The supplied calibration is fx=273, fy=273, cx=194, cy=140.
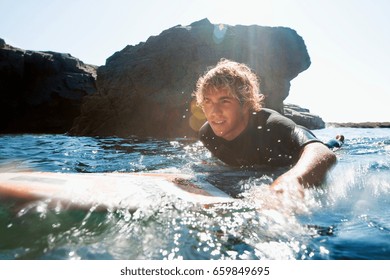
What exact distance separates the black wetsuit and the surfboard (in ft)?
4.00

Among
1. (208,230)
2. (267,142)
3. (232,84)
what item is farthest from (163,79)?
(208,230)

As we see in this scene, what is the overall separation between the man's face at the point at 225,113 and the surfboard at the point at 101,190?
3.91 feet

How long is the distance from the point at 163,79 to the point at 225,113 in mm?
16555

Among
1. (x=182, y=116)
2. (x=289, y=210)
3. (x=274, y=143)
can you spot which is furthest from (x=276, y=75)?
(x=289, y=210)

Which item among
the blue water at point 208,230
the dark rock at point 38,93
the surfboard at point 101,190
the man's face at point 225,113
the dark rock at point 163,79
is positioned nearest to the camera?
the blue water at point 208,230

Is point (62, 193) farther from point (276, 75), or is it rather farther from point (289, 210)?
point (276, 75)

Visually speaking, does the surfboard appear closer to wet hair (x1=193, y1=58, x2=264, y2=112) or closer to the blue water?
the blue water

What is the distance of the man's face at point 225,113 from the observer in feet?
11.3

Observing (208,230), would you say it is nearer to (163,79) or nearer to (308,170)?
(308,170)

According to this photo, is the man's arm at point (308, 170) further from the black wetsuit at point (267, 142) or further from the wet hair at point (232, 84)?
the wet hair at point (232, 84)

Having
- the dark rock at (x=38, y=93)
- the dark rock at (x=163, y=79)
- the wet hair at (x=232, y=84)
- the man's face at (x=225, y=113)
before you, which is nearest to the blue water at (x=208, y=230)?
the man's face at (x=225, y=113)

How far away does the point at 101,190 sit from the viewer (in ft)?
6.97

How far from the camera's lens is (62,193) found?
2.02 meters

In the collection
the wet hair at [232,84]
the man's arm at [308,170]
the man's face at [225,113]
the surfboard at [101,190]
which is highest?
the wet hair at [232,84]
